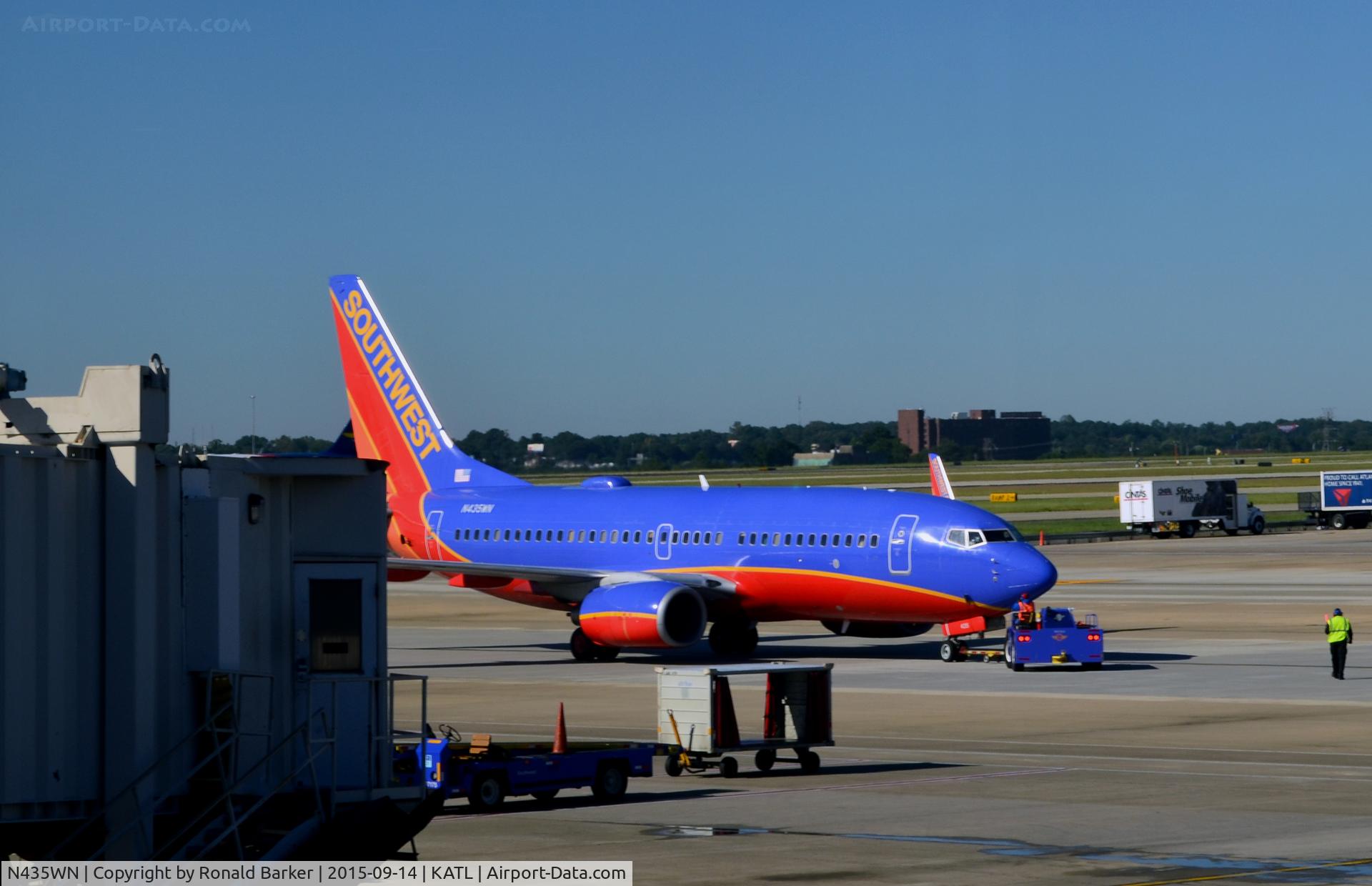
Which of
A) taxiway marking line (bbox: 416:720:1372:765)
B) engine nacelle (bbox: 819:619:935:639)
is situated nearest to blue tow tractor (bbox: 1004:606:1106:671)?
engine nacelle (bbox: 819:619:935:639)

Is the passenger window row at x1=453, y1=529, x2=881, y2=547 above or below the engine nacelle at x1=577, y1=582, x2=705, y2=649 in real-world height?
above

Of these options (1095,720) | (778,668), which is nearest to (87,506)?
(778,668)

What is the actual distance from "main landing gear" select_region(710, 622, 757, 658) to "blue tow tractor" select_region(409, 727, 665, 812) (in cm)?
2085

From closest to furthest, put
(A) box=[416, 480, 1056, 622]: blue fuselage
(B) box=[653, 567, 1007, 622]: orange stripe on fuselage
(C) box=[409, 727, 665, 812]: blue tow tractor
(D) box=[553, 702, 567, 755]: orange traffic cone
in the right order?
1. (C) box=[409, 727, 665, 812]: blue tow tractor
2. (D) box=[553, 702, 567, 755]: orange traffic cone
3. (A) box=[416, 480, 1056, 622]: blue fuselage
4. (B) box=[653, 567, 1007, 622]: orange stripe on fuselage

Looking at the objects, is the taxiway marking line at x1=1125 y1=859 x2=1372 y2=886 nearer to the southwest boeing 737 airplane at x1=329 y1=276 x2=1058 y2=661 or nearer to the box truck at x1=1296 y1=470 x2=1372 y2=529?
the southwest boeing 737 airplane at x1=329 y1=276 x2=1058 y2=661

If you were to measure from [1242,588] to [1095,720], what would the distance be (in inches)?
1409

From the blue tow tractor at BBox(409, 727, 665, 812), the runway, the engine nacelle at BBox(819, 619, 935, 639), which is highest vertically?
the engine nacelle at BBox(819, 619, 935, 639)

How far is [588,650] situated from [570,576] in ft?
6.43

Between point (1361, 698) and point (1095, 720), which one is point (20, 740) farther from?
point (1361, 698)

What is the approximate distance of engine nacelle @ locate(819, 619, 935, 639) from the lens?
46219mm

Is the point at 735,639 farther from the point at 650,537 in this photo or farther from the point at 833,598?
the point at 833,598

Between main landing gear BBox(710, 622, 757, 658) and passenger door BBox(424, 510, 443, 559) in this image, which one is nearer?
main landing gear BBox(710, 622, 757, 658)

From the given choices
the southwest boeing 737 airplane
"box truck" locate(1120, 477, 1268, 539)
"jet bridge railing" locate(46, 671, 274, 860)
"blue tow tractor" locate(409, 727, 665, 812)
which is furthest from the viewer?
"box truck" locate(1120, 477, 1268, 539)

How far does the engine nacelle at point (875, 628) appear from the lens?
46219 millimetres
